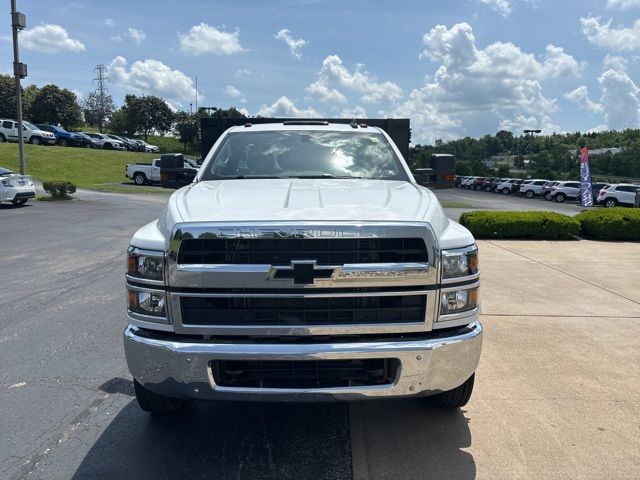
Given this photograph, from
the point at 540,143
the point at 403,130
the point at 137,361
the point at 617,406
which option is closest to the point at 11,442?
the point at 137,361

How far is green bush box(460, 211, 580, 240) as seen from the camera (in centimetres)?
1290

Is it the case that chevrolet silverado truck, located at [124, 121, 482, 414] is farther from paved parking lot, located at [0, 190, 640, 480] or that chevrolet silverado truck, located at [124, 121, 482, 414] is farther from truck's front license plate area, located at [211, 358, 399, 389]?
paved parking lot, located at [0, 190, 640, 480]

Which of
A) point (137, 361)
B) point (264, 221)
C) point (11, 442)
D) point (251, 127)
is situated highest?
point (251, 127)

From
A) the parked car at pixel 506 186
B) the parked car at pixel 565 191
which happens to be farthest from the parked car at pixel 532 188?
the parked car at pixel 565 191

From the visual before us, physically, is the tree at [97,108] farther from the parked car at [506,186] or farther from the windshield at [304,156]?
the windshield at [304,156]

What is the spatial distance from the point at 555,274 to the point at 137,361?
Result: 752 cm

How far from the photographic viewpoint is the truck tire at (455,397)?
3487 mm

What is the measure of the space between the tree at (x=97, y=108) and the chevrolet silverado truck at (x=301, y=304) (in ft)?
317

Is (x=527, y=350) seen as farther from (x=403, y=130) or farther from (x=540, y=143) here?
(x=540, y=143)

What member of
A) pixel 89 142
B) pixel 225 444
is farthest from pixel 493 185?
pixel 225 444

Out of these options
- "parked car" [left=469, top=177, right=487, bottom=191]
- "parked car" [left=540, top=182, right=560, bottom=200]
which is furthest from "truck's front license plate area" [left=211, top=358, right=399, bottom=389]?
"parked car" [left=469, top=177, right=487, bottom=191]

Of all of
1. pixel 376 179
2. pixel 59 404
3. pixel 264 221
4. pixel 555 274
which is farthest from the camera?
pixel 555 274

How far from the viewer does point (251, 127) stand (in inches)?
197

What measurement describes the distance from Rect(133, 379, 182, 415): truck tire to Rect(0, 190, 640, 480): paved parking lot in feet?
0.47
